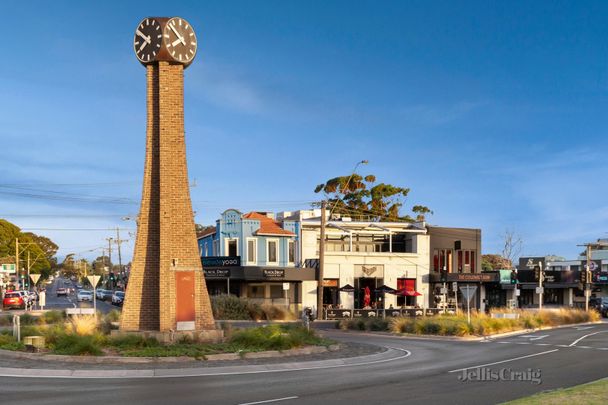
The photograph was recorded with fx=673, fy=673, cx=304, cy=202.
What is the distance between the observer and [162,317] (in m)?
22.0

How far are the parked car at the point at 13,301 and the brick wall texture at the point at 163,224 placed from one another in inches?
1584

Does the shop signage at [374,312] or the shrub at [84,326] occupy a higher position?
the shrub at [84,326]

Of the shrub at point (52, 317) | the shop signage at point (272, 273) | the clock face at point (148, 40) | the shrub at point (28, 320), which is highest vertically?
the clock face at point (148, 40)

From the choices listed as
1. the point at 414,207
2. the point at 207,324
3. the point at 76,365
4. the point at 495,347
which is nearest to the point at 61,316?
the point at 207,324

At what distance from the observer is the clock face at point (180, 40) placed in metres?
23.0

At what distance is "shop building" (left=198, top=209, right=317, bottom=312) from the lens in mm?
52000

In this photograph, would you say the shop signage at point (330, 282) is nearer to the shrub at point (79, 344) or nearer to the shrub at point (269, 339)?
the shrub at point (269, 339)

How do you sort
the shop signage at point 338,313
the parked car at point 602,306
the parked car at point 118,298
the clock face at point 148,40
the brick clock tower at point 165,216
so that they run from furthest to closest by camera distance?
the parked car at point 118,298 → the parked car at point 602,306 → the shop signage at point 338,313 → the clock face at point 148,40 → the brick clock tower at point 165,216

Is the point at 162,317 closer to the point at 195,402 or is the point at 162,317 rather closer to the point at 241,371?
the point at 241,371

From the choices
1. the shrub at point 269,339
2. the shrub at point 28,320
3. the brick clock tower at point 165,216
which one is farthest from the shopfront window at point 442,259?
the brick clock tower at point 165,216

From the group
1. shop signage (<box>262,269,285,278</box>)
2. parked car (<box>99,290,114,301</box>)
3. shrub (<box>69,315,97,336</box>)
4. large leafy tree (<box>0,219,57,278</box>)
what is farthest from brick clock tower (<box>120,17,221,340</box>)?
large leafy tree (<box>0,219,57,278</box>)

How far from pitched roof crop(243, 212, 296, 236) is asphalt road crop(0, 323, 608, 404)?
31831mm

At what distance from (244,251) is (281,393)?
3925cm

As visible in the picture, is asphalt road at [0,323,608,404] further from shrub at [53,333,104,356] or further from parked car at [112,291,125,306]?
parked car at [112,291,125,306]
